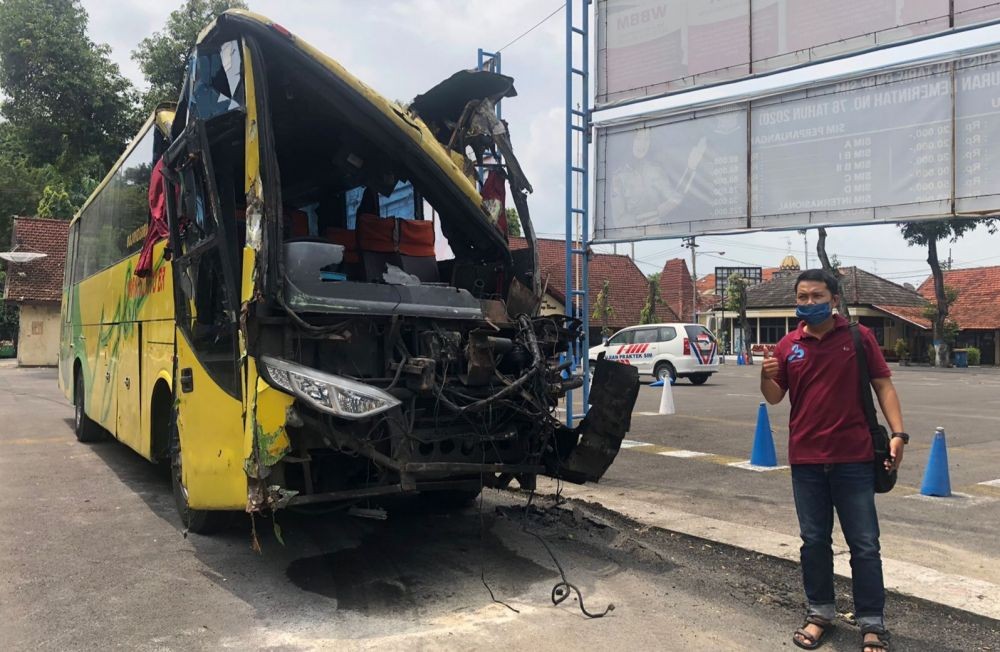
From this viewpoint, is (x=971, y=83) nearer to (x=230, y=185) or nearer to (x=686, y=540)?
(x=686, y=540)

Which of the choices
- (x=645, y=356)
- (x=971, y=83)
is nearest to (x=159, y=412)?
(x=971, y=83)

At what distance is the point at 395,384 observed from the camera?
493 cm

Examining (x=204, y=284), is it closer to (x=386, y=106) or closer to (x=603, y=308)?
(x=386, y=106)

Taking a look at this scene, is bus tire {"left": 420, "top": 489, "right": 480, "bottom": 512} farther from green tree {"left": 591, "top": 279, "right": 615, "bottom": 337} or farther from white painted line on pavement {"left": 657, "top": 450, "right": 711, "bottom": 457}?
green tree {"left": 591, "top": 279, "right": 615, "bottom": 337}

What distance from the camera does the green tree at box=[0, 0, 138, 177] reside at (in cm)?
3097

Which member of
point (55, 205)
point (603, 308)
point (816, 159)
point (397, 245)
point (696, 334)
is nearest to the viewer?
point (397, 245)

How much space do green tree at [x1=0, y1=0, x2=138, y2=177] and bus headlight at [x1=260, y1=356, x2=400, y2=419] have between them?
3251 cm

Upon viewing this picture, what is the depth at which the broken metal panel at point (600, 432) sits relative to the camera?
231 inches

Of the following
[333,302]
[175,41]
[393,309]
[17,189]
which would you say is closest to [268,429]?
[333,302]

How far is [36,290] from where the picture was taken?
3297 cm

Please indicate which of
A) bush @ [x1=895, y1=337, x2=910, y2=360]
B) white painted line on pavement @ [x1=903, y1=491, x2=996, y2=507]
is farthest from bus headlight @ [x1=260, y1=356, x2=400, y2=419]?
bush @ [x1=895, y1=337, x2=910, y2=360]

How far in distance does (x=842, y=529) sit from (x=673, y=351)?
1882 centimetres

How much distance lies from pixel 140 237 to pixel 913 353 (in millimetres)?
50256

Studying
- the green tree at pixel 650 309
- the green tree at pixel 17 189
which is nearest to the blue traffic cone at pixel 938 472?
the green tree at pixel 650 309
